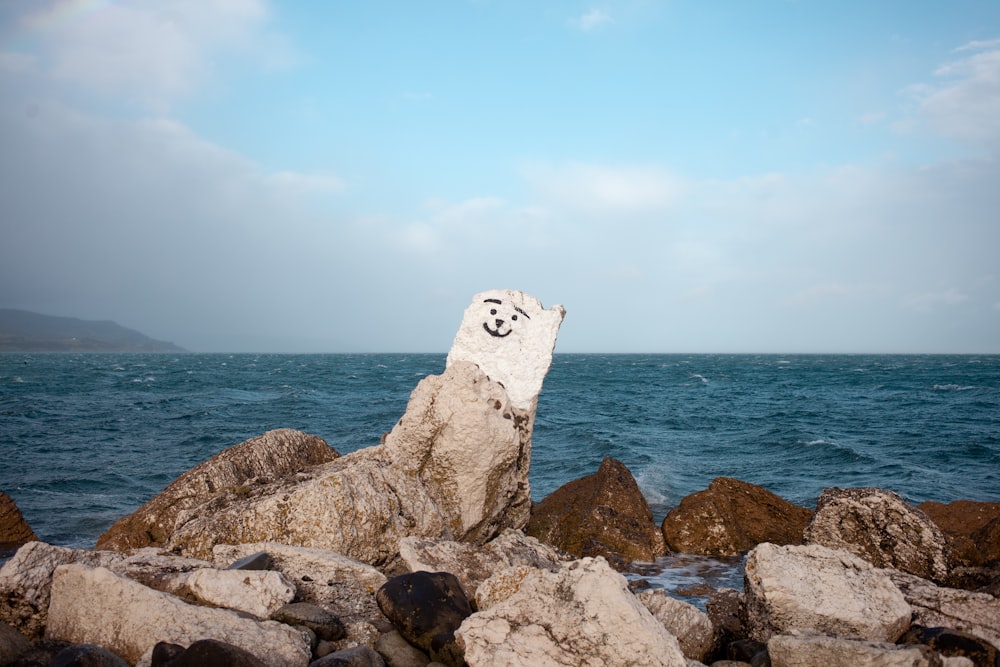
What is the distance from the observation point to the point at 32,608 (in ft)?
17.7

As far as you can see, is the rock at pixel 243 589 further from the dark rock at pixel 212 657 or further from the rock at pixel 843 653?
the rock at pixel 843 653

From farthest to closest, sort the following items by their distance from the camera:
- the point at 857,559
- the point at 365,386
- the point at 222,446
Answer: the point at 365,386 < the point at 222,446 < the point at 857,559

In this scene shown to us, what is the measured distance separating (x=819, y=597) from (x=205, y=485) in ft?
24.4

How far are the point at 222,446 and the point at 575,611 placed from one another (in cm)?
1809

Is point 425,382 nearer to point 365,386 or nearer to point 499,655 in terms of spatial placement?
point 499,655

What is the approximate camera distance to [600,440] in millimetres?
23453

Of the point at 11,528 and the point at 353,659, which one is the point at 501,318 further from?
the point at 11,528

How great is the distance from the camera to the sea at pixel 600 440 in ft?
48.8

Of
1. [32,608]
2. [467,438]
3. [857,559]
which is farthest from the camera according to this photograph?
[467,438]

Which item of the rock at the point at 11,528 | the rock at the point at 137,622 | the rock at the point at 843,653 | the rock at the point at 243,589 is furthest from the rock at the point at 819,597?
the rock at the point at 11,528

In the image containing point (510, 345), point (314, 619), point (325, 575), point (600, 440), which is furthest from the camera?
point (600, 440)

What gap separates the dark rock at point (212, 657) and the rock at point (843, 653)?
12.6 feet

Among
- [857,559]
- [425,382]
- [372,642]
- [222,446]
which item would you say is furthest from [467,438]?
[222,446]

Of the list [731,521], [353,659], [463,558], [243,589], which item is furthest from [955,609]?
[243,589]
